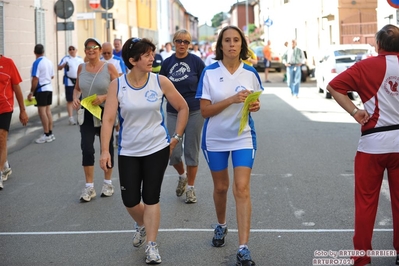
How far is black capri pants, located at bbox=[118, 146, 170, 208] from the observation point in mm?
6055

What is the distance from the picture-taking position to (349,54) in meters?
23.6

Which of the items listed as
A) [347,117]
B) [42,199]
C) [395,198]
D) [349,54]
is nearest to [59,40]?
[349,54]

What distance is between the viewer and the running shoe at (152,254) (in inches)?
236

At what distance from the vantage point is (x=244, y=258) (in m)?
5.75

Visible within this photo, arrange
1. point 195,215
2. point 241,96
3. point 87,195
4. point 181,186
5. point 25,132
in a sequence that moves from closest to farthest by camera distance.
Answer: point 241,96, point 195,215, point 87,195, point 181,186, point 25,132

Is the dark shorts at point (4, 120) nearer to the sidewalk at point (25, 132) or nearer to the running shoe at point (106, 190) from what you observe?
the running shoe at point (106, 190)

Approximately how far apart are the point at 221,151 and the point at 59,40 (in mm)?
19009

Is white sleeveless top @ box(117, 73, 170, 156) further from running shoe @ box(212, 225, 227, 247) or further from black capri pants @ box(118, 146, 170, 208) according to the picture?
running shoe @ box(212, 225, 227, 247)

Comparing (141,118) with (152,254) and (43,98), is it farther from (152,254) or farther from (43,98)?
(43,98)

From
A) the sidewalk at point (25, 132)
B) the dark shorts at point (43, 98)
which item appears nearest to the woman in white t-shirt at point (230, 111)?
the sidewalk at point (25, 132)

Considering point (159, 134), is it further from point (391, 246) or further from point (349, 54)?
point (349, 54)

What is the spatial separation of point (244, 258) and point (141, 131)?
1.25 meters

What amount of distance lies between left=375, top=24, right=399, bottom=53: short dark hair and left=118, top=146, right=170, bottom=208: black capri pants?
6.04 feet

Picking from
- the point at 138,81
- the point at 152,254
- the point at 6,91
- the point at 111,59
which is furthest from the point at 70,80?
the point at 152,254
